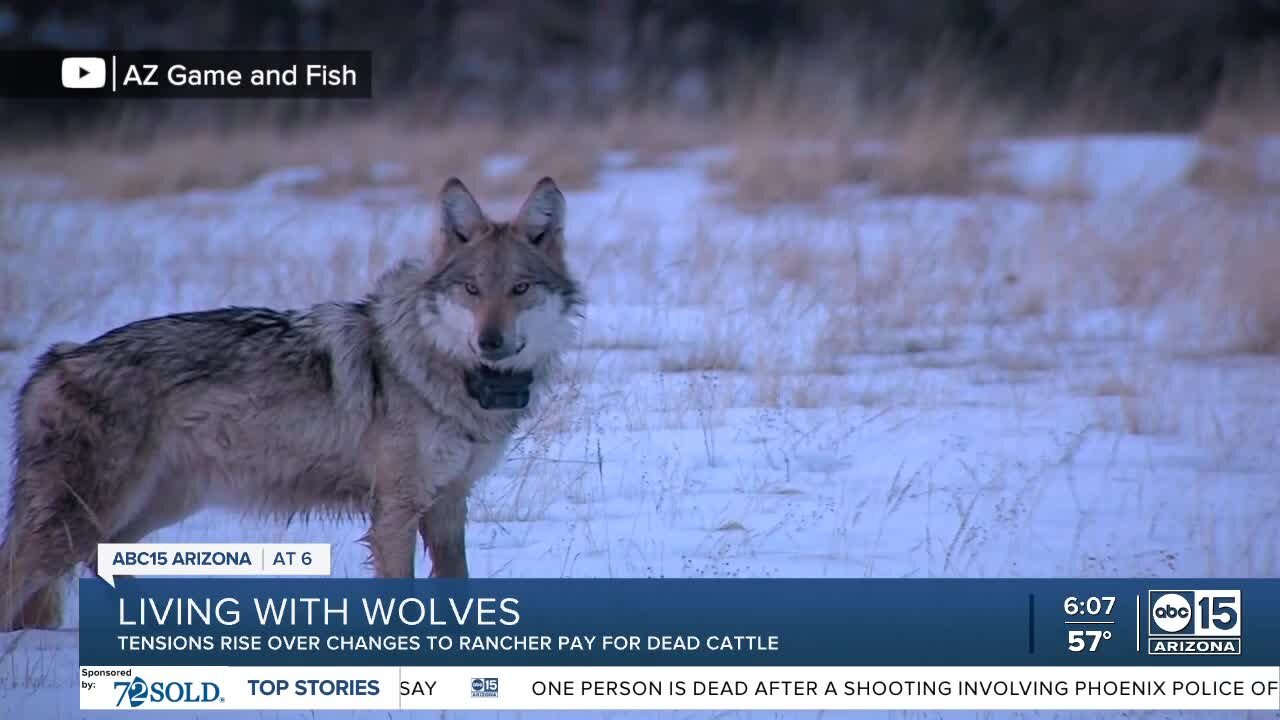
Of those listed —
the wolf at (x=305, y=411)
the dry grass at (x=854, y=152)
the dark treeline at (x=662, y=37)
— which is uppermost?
the dark treeline at (x=662, y=37)

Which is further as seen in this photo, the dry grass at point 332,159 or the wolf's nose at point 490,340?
the dry grass at point 332,159

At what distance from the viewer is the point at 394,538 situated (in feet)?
14.3

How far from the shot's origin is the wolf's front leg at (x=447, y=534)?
15.0 feet

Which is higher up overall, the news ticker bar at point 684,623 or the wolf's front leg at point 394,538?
the wolf's front leg at point 394,538

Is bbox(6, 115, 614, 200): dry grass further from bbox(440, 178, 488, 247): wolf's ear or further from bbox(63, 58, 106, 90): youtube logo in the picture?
bbox(440, 178, 488, 247): wolf's ear

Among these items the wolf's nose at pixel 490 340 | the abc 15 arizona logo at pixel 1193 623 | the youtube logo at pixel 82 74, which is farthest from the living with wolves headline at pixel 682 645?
the youtube logo at pixel 82 74

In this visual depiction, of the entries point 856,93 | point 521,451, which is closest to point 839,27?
point 856,93

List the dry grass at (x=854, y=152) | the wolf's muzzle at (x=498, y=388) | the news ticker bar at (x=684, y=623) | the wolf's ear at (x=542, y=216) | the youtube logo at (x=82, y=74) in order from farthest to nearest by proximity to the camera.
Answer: the dry grass at (x=854, y=152)
the youtube logo at (x=82, y=74)
the wolf's ear at (x=542, y=216)
the wolf's muzzle at (x=498, y=388)
the news ticker bar at (x=684, y=623)

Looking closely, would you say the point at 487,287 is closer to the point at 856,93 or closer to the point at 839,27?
the point at 856,93

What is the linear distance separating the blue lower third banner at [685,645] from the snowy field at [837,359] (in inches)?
19.8

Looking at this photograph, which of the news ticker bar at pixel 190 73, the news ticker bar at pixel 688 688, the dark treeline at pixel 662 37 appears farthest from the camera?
the dark treeline at pixel 662 37

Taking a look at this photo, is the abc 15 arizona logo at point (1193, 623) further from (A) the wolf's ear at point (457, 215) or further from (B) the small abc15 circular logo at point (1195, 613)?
(A) the wolf's ear at point (457, 215)

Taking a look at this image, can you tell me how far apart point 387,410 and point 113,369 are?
0.89m

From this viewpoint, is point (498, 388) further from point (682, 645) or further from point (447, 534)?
point (682, 645)
